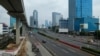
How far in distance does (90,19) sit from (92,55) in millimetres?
130316

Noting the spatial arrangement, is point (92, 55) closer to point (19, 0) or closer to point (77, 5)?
point (19, 0)

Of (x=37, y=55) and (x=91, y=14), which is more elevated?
(x=91, y=14)

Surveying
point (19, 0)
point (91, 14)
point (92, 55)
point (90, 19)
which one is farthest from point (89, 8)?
point (19, 0)

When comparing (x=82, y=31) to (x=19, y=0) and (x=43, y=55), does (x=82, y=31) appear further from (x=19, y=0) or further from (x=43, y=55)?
(x=19, y=0)

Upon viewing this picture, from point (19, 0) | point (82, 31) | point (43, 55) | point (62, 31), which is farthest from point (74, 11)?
point (19, 0)

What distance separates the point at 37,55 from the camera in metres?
45.2

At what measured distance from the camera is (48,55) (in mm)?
45250

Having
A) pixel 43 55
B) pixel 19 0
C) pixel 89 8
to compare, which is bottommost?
pixel 43 55

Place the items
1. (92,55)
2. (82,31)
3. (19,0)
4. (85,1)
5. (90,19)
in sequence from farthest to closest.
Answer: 1. (85,1)
2. (90,19)
3. (82,31)
4. (92,55)
5. (19,0)

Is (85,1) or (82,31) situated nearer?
(82,31)

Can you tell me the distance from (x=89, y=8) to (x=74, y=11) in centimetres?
1227

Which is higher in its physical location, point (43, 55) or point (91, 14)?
point (91, 14)

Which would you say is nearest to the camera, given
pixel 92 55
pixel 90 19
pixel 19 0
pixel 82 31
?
pixel 19 0

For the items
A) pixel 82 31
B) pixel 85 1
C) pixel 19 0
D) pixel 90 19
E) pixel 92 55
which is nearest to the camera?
pixel 19 0
